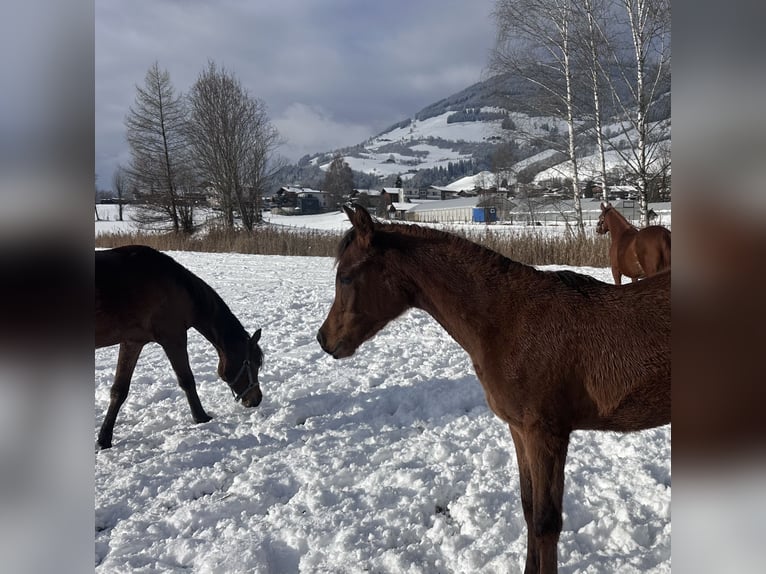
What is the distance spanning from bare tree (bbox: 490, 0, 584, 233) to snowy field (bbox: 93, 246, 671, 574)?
7733mm

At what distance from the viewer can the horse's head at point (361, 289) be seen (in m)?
2.03

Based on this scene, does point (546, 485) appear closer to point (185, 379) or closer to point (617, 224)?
point (185, 379)

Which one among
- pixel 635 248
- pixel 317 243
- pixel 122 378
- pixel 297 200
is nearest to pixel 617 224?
pixel 635 248

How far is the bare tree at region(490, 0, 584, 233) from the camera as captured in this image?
9414 mm

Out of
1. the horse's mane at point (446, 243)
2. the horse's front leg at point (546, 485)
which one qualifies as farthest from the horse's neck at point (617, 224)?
the horse's front leg at point (546, 485)

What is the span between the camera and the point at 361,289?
6.82 ft

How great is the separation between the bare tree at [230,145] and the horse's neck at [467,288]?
1246cm

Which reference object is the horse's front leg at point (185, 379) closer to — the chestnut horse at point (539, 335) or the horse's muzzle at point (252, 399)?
the horse's muzzle at point (252, 399)

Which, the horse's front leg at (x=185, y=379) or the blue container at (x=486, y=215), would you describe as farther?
the blue container at (x=486, y=215)

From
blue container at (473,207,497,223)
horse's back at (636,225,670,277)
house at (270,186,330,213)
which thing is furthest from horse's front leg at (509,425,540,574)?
house at (270,186,330,213)

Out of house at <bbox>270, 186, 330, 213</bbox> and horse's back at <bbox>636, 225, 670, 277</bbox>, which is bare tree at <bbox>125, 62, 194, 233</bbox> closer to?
horse's back at <bbox>636, 225, 670, 277</bbox>
